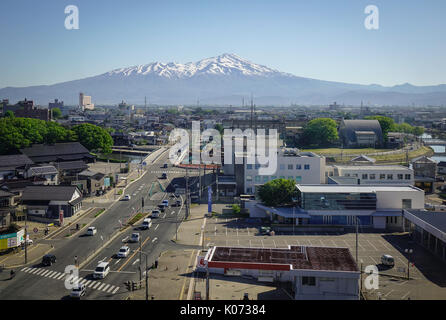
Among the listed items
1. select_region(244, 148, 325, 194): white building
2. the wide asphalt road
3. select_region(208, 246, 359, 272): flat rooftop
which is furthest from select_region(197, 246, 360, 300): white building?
select_region(244, 148, 325, 194): white building

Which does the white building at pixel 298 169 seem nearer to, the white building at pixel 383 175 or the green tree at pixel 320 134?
the white building at pixel 383 175

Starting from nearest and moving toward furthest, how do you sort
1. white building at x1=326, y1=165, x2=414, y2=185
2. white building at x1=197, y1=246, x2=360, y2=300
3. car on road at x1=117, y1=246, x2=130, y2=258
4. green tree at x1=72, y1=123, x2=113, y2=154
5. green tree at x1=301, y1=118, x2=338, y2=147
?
white building at x1=197, y1=246, x2=360, y2=300 → car on road at x1=117, y1=246, x2=130, y2=258 → white building at x1=326, y1=165, x2=414, y2=185 → green tree at x1=72, y1=123, x2=113, y2=154 → green tree at x1=301, y1=118, x2=338, y2=147

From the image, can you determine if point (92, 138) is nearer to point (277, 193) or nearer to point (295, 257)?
point (277, 193)

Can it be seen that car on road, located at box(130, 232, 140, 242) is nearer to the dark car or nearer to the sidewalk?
the sidewalk

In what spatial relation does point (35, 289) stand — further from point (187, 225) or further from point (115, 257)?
point (187, 225)

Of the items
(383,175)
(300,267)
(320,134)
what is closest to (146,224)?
(300,267)

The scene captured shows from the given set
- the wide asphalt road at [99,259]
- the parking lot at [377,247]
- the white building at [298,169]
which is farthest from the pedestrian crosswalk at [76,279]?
the white building at [298,169]

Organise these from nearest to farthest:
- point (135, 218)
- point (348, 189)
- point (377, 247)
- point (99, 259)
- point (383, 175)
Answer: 1. point (99, 259)
2. point (377, 247)
3. point (348, 189)
4. point (135, 218)
5. point (383, 175)
